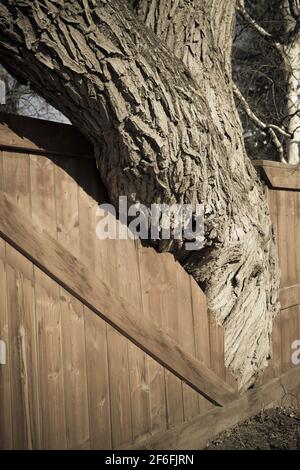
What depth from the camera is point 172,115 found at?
2857 mm

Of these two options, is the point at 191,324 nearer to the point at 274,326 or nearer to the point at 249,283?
the point at 249,283

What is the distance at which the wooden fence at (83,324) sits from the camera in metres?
2.50

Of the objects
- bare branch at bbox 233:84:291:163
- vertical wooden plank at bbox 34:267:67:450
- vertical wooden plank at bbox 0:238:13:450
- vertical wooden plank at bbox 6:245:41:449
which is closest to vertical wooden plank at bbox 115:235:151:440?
vertical wooden plank at bbox 34:267:67:450

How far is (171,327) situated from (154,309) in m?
0.21

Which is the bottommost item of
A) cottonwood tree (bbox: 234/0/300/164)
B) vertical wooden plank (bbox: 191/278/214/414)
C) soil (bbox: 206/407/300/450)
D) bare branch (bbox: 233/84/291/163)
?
soil (bbox: 206/407/300/450)

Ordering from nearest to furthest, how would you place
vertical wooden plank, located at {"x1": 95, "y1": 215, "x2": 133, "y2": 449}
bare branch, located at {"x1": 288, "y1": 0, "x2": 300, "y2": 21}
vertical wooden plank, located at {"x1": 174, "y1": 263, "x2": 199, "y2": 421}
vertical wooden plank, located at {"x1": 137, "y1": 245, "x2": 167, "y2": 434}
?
1. vertical wooden plank, located at {"x1": 95, "y1": 215, "x2": 133, "y2": 449}
2. vertical wooden plank, located at {"x1": 137, "y1": 245, "x2": 167, "y2": 434}
3. vertical wooden plank, located at {"x1": 174, "y1": 263, "x2": 199, "y2": 421}
4. bare branch, located at {"x1": 288, "y1": 0, "x2": 300, "y2": 21}

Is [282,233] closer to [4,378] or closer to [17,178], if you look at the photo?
[17,178]

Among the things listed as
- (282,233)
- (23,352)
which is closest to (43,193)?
(23,352)

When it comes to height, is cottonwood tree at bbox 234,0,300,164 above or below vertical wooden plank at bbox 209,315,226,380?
above

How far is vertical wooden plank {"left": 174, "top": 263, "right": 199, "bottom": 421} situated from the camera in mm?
3336

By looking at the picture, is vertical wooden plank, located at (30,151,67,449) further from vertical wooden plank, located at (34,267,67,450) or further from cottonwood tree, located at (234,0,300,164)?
cottonwood tree, located at (234,0,300,164)

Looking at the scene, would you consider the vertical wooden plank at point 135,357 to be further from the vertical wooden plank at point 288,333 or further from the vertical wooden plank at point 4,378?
the vertical wooden plank at point 288,333

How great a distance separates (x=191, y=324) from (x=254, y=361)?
830mm

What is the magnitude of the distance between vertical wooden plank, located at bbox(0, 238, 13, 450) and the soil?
1.64m
